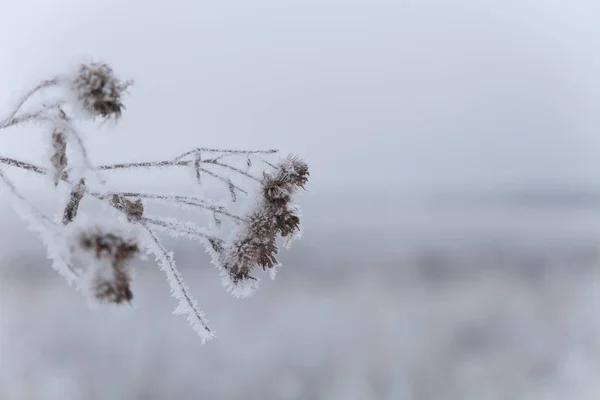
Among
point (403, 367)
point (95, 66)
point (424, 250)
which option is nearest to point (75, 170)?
point (95, 66)

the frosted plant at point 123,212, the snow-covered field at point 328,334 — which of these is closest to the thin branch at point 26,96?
the frosted plant at point 123,212

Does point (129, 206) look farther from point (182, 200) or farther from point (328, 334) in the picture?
point (328, 334)

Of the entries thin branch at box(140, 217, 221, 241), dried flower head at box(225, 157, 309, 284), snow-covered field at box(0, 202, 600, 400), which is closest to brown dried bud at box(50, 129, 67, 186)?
thin branch at box(140, 217, 221, 241)

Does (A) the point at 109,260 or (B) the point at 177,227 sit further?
(B) the point at 177,227

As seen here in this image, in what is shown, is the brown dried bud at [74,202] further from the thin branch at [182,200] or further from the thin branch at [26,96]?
the thin branch at [26,96]

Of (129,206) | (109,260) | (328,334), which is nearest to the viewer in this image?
(109,260)

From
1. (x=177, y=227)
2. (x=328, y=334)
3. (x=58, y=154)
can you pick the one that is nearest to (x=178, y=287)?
(x=177, y=227)

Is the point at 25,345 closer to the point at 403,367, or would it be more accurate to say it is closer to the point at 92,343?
the point at 92,343

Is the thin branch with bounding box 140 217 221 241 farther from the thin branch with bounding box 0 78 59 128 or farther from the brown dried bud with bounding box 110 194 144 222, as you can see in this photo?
the thin branch with bounding box 0 78 59 128
